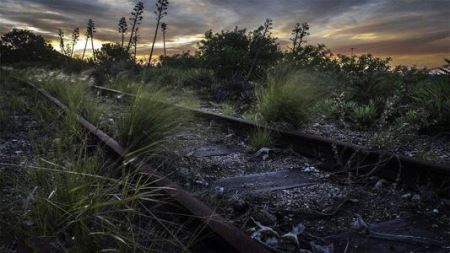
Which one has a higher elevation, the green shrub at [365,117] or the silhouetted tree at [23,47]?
the silhouetted tree at [23,47]

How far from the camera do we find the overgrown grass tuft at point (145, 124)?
383 cm

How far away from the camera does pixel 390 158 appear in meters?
3.54

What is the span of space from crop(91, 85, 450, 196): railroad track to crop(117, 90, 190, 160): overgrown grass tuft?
27.7 inches

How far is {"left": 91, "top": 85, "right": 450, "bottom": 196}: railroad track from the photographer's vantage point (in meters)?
3.30

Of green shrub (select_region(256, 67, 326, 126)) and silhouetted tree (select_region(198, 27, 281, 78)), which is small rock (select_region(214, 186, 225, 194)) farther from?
silhouetted tree (select_region(198, 27, 281, 78))

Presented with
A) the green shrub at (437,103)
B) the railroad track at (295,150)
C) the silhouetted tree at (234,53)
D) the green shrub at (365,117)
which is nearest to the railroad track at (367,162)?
the railroad track at (295,150)

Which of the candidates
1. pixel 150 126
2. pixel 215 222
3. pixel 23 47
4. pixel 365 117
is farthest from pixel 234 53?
pixel 23 47

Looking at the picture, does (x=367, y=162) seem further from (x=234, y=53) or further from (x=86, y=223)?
(x=234, y=53)

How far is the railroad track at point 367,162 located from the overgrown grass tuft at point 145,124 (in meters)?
0.70

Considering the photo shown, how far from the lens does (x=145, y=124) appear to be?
3.97 meters

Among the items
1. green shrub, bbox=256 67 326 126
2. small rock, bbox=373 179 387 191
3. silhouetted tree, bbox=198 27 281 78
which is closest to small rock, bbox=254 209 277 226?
small rock, bbox=373 179 387 191

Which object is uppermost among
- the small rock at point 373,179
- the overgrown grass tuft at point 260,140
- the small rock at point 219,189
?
the overgrown grass tuft at point 260,140

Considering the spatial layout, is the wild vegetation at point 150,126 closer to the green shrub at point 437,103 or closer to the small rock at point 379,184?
the green shrub at point 437,103

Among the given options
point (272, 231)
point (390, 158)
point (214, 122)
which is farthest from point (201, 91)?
point (272, 231)
